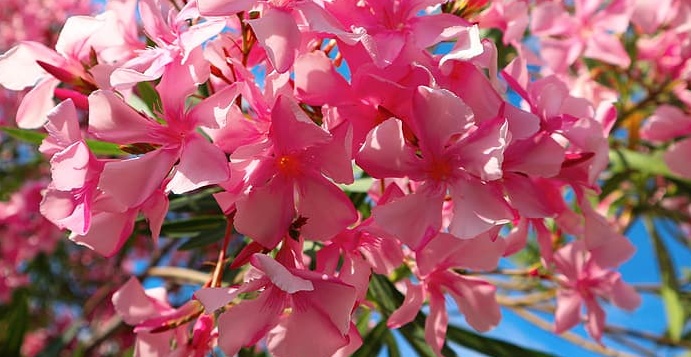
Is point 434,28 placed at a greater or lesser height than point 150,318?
greater

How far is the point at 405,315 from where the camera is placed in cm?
76

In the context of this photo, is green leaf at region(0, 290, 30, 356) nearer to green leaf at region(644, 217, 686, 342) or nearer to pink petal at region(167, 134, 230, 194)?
pink petal at region(167, 134, 230, 194)

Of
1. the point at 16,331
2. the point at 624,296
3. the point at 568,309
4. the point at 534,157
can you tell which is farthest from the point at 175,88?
the point at 16,331

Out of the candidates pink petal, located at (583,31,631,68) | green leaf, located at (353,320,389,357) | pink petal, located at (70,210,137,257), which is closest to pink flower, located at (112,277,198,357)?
pink petal, located at (70,210,137,257)

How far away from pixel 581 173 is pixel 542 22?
62cm

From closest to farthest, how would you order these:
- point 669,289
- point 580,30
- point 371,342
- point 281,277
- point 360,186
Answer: point 281,277 → point 360,186 → point 371,342 → point 580,30 → point 669,289

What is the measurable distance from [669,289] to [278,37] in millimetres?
1592

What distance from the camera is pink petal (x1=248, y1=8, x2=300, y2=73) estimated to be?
553 millimetres

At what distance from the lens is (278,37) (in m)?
0.56

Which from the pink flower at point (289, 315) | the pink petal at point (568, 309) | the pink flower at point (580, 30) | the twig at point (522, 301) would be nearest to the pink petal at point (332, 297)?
the pink flower at point (289, 315)

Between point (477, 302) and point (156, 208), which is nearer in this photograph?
point (156, 208)

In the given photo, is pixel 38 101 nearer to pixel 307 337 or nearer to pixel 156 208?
pixel 156 208

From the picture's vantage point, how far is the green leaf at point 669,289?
1.69 meters

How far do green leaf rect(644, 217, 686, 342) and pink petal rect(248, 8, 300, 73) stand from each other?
1485 millimetres
